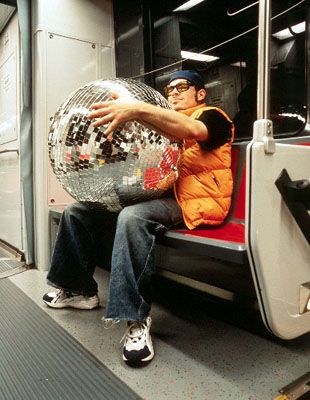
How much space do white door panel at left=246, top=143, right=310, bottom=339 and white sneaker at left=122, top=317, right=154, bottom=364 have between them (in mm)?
543

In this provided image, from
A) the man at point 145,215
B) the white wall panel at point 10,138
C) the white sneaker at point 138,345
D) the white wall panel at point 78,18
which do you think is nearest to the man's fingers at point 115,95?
the man at point 145,215

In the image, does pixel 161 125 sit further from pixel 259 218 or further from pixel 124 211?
pixel 259 218

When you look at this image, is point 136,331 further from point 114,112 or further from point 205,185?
point 114,112

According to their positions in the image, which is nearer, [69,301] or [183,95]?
[183,95]

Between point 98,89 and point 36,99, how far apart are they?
5.12 feet

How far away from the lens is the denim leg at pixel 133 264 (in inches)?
55.6

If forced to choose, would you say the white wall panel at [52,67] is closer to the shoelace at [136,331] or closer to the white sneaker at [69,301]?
the white sneaker at [69,301]

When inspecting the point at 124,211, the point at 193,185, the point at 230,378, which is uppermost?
the point at 193,185

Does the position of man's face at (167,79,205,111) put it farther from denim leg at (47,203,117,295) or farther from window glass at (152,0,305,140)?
denim leg at (47,203,117,295)

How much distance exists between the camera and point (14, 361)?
1448 millimetres

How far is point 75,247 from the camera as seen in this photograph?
1904mm

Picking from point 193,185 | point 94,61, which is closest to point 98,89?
point 193,185

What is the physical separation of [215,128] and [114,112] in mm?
467

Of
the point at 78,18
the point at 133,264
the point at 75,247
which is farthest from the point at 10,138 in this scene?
the point at 133,264
